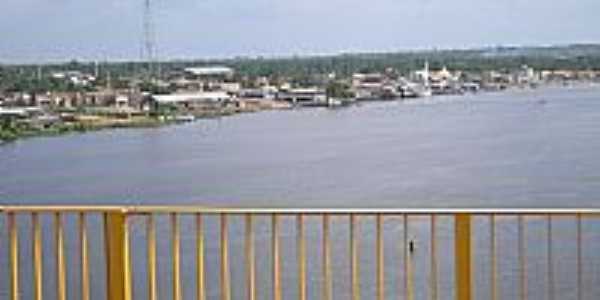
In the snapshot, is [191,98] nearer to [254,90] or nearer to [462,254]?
[254,90]

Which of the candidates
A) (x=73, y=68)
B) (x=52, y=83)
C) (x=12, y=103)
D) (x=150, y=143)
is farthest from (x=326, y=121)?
(x=73, y=68)

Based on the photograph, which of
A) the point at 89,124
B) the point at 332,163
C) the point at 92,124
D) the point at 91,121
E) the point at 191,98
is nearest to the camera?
the point at 332,163

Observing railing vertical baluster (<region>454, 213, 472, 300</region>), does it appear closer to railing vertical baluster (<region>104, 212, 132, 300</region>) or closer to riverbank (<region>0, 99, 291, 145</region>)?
railing vertical baluster (<region>104, 212, 132, 300</region>)

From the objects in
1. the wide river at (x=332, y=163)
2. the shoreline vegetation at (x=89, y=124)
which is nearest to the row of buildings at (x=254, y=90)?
the shoreline vegetation at (x=89, y=124)

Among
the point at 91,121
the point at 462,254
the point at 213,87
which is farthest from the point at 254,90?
the point at 462,254

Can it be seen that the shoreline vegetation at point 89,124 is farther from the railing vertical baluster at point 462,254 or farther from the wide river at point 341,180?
the railing vertical baluster at point 462,254

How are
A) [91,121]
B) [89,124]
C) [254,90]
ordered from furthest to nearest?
[254,90] → [91,121] → [89,124]
